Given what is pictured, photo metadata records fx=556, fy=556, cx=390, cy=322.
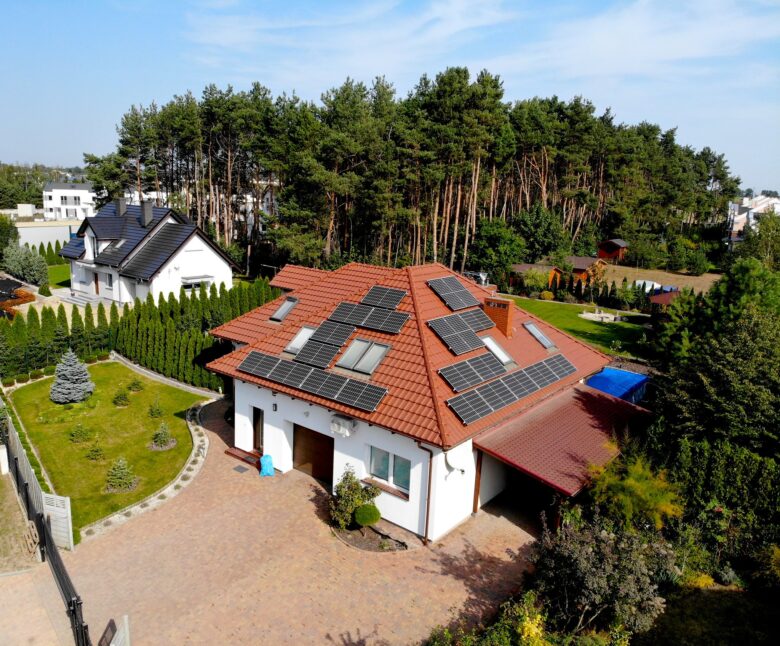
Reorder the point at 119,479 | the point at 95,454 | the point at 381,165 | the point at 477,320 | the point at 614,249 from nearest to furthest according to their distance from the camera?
1. the point at 119,479
2. the point at 477,320
3. the point at 95,454
4. the point at 381,165
5. the point at 614,249

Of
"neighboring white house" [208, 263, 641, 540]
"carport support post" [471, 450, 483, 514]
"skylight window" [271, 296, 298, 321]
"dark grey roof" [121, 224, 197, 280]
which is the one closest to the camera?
"neighboring white house" [208, 263, 641, 540]

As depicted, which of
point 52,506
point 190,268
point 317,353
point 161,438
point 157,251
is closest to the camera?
point 52,506

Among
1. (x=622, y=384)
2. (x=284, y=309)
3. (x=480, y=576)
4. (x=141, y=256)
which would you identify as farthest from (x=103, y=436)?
(x=141, y=256)

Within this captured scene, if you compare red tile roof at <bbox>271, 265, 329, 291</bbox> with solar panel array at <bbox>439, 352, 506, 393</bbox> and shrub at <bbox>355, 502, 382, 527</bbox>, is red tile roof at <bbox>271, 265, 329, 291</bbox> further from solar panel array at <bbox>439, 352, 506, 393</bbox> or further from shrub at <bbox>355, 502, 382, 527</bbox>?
shrub at <bbox>355, 502, 382, 527</bbox>

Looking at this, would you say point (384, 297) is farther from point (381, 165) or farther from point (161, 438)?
point (381, 165)

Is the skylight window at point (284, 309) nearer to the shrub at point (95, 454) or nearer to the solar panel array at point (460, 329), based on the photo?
the solar panel array at point (460, 329)

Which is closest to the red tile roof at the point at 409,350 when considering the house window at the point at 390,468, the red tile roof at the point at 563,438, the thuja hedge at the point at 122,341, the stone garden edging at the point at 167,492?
the red tile roof at the point at 563,438

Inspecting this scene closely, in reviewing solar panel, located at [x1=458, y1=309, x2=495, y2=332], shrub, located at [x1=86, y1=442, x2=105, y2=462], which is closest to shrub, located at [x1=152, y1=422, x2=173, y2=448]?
shrub, located at [x1=86, y1=442, x2=105, y2=462]
